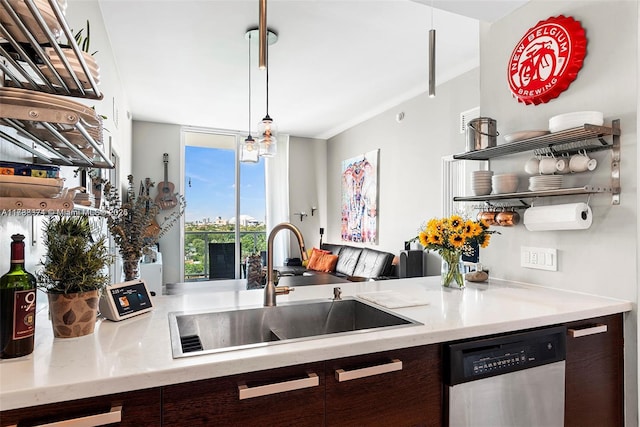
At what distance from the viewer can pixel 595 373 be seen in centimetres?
144

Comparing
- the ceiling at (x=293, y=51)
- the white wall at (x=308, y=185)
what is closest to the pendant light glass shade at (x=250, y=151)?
the ceiling at (x=293, y=51)

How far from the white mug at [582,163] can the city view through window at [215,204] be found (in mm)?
5310

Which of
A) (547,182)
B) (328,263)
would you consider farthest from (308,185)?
(547,182)

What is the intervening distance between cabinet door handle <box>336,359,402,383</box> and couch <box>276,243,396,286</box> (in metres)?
2.45

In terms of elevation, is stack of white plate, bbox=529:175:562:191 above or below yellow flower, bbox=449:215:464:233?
above

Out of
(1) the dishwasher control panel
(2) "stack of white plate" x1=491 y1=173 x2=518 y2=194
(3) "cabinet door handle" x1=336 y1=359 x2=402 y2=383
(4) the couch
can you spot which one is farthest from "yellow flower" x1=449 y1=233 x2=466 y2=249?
(4) the couch

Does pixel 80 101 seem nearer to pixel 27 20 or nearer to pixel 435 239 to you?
pixel 27 20

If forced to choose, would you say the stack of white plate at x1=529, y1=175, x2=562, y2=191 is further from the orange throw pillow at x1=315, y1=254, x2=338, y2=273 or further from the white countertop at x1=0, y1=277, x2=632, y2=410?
the orange throw pillow at x1=315, y1=254, x2=338, y2=273

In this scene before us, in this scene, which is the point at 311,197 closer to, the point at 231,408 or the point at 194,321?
the point at 194,321

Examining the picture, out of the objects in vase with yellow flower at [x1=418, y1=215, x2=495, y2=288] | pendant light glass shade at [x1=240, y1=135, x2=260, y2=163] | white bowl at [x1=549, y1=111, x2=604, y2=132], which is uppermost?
pendant light glass shade at [x1=240, y1=135, x2=260, y2=163]

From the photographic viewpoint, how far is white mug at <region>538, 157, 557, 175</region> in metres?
1.68

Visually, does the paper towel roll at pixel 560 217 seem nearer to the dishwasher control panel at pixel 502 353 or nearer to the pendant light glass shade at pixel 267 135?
the dishwasher control panel at pixel 502 353

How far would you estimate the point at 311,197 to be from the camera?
7008 millimetres

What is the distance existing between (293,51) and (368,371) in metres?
3.06
